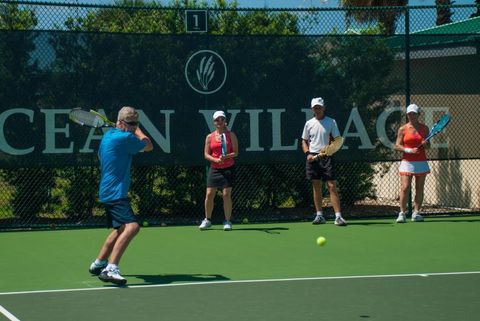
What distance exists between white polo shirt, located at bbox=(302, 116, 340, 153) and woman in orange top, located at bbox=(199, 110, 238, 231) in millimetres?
1220

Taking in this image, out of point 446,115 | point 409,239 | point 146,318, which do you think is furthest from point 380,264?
point 446,115

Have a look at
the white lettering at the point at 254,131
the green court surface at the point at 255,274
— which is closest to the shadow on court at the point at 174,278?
the green court surface at the point at 255,274

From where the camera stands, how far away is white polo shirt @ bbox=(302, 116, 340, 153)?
45.7 feet

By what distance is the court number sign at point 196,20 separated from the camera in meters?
14.1

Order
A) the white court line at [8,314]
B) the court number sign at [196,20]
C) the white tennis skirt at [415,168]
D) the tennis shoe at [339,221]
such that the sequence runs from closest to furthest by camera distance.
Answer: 1. the white court line at [8,314]
2. the tennis shoe at [339,221]
3. the court number sign at [196,20]
4. the white tennis skirt at [415,168]

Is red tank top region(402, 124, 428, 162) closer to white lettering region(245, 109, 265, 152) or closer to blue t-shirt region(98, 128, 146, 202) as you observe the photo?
white lettering region(245, 109, 265, 152)

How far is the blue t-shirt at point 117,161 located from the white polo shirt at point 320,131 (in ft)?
16.9

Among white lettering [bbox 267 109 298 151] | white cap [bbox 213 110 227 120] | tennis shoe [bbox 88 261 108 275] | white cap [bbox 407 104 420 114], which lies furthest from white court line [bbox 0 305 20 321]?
white cap [bbox 407 104 420 114]

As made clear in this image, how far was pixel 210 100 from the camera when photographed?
46.7 feet

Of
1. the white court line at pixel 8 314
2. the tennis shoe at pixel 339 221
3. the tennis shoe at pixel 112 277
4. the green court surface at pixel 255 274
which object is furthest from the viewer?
the tennis shoe at pixel 339 221

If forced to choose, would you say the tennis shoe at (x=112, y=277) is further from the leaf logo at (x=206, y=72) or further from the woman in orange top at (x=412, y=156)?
the woman in orange top at (x=412, y=156)

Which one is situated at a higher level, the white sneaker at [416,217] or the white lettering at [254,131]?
the white lettering at [254,131]

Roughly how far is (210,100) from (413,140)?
10.0 ft

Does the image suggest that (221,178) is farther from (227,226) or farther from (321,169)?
(321,169)
